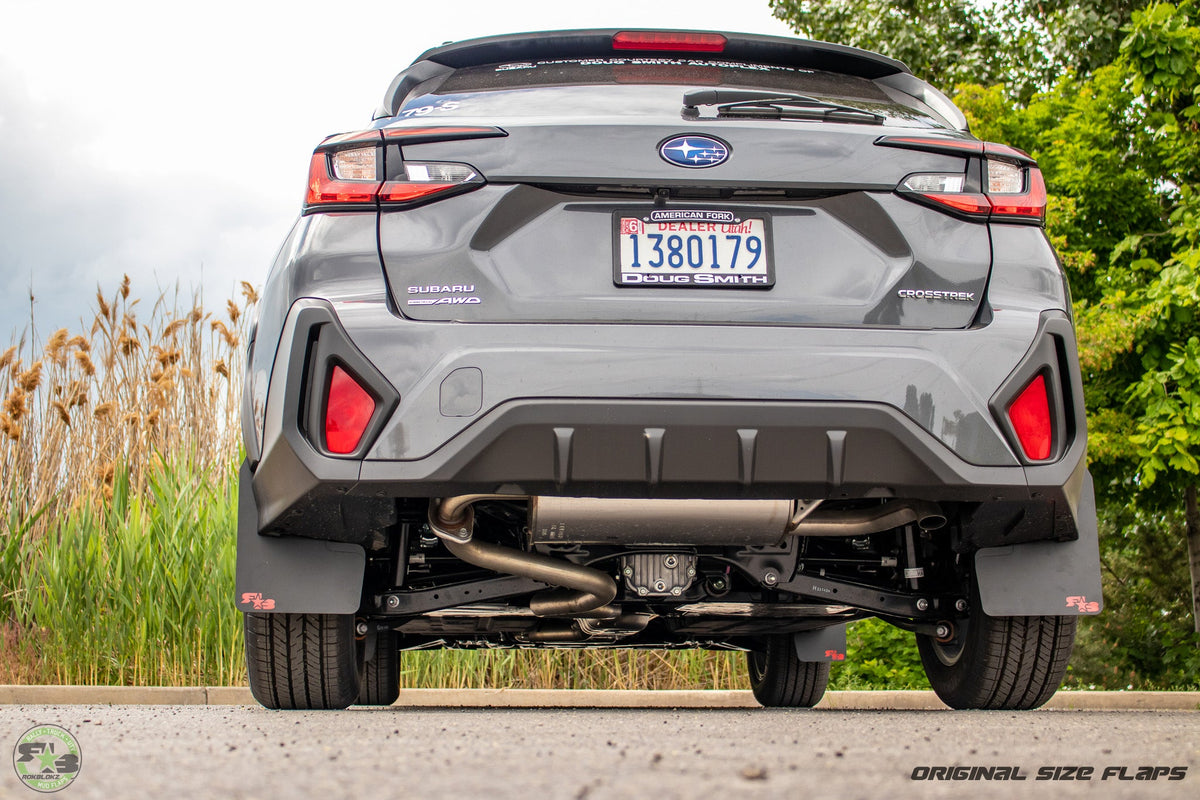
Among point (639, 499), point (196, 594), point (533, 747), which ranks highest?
point (639, 499)

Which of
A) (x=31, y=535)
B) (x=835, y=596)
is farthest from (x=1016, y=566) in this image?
(x=31, y=535)

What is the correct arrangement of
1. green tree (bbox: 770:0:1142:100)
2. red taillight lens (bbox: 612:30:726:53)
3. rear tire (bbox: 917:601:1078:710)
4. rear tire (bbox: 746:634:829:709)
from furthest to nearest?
green tree (bbox: 770:0:1142:100) < rear tire (bbox: 746:634:829:709) < red taillight lens (bbox: 612:30:726:53) < rear tire (bbox: 917:601:1078:710)

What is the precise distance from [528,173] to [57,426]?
6.40 meters

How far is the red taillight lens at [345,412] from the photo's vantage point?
2676 millimetres

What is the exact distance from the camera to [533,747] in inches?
87.2

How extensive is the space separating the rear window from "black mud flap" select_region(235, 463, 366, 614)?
1.15 metres

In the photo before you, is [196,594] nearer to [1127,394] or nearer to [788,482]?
[788,482]

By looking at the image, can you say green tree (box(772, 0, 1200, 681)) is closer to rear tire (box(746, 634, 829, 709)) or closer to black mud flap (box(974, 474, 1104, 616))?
rear tire (box(746, 634, 829, 709))

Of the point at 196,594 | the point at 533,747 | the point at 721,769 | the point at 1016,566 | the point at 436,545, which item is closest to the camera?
the point at 721,769

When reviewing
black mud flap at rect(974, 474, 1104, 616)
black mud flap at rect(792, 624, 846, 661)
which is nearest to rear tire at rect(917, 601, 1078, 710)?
black mud flap at rect(974, 474, 1104, 616)

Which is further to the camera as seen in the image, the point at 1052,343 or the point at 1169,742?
the point at 1052,343

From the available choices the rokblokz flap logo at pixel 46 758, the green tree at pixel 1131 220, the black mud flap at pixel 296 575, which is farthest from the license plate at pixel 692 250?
the green tree at pixel 1131 220

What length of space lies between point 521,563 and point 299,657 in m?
0.70

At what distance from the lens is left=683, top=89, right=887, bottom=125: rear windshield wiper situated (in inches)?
117
